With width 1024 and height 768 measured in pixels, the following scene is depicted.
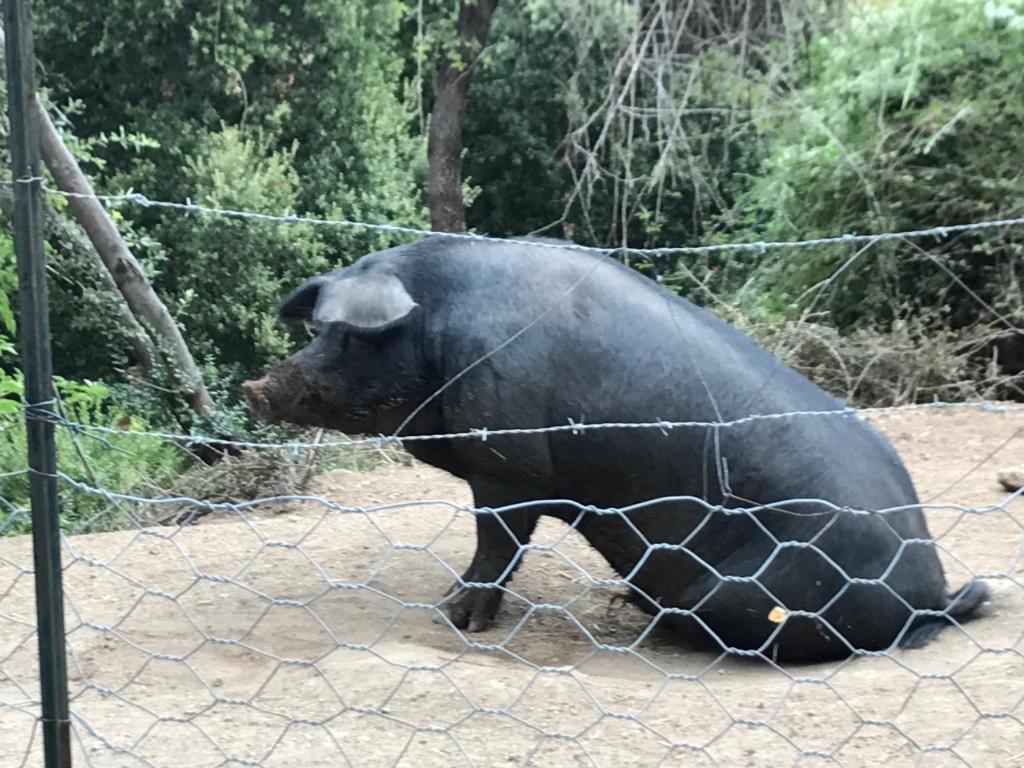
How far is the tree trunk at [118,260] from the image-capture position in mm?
6203

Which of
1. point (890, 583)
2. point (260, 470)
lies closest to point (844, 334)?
point (260, 470)

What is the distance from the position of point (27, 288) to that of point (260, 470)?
381cm

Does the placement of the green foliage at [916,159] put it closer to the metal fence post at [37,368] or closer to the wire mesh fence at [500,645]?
the wire mesh fence at [500,645]

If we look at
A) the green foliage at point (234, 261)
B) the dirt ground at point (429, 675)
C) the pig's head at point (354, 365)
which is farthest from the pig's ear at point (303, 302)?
the green foliage at point (234, 261)

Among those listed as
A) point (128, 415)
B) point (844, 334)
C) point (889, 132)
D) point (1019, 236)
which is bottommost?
point (128, 415)

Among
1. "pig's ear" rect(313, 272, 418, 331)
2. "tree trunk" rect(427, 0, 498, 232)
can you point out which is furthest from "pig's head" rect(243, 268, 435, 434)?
"tree trunk" rect(427, 0, 498, 232)

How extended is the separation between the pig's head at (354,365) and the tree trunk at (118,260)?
2.44m

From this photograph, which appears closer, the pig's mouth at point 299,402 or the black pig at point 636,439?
the black pig at point 636,439

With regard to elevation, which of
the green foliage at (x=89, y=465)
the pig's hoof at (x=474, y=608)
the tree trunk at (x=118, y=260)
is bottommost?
the green foliage at (x=89, y=465)

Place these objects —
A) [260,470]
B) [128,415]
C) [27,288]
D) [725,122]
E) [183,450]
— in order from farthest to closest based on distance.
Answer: [725,122] → [128,415] → [183,450] → [260,470] → [27,288]

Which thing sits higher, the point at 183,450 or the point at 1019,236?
the point at 1019,236

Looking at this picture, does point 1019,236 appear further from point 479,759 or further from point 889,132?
point 479,759

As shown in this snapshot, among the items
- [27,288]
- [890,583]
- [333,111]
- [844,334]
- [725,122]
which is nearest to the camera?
[27,288]

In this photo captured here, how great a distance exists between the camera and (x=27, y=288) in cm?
231
